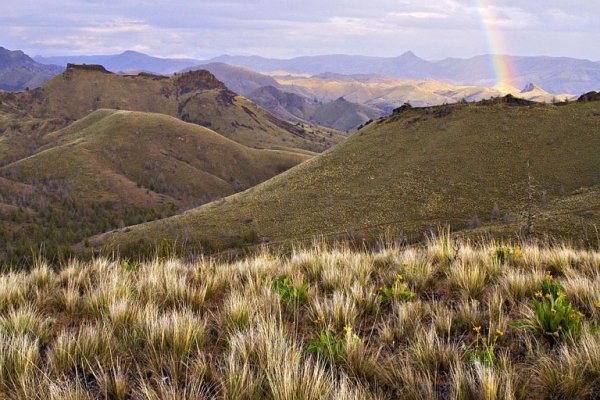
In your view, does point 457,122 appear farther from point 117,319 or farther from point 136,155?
point 136,155

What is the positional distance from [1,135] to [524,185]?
702 ft

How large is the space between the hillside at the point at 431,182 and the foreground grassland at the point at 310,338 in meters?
38.6

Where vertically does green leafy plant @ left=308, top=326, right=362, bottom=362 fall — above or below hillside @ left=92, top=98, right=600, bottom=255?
above

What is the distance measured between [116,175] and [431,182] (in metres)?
112

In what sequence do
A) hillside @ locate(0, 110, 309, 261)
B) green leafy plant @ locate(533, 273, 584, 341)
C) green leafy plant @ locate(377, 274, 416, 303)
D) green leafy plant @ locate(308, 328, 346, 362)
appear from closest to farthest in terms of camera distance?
green leafy plant @ locate(308, 328, 346, 362) < green leafy plant @ locate(533, 273, 584, 341) < green leafy plant @ locate(377, 274, 416, 303) < hillside @ locate(0, 110, 309, 261)

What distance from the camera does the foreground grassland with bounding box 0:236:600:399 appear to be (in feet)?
→ 11.0

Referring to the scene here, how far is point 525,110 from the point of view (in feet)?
226

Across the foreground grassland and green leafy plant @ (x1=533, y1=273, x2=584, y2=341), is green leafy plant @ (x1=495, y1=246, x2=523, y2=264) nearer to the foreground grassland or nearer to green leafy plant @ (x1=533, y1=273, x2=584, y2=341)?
the foreground grassland

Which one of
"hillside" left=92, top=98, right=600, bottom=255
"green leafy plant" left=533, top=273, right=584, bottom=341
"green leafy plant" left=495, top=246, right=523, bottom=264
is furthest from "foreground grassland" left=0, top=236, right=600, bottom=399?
"hillside" left=92, top=98, right=600, bottom=255

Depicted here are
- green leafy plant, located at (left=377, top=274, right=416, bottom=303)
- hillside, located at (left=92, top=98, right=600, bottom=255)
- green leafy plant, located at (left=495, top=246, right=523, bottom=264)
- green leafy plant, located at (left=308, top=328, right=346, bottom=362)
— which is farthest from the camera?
hillside, located at (left=92, top=98, right=600, bottom=255)

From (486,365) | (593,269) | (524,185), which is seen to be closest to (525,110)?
(524,185)

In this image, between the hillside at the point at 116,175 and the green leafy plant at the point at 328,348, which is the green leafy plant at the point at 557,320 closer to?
the green leafy plant at the point at 328,348

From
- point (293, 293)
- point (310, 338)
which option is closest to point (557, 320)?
point (310, 338)

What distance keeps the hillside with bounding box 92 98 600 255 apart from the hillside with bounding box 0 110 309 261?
48495 mm
